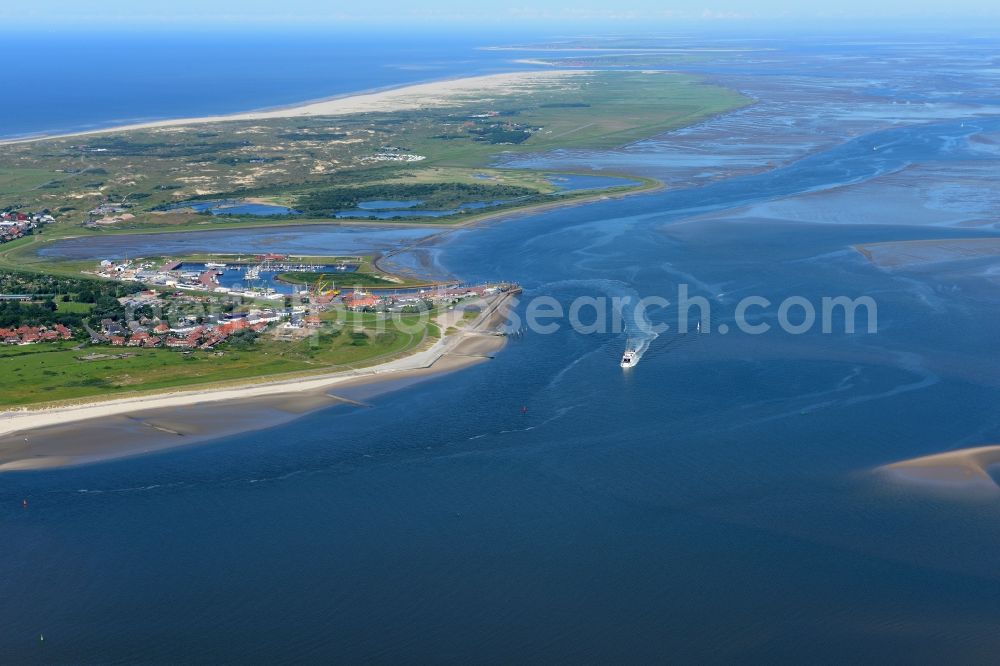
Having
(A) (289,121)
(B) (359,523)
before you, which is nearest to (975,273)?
(B) (359,523)

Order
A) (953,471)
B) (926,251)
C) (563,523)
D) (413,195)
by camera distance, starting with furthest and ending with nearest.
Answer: (413,195) < (926,251) < (953,471) < (563,523)

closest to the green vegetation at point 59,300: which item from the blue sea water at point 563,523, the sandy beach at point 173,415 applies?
the sandy beach at point 173,415

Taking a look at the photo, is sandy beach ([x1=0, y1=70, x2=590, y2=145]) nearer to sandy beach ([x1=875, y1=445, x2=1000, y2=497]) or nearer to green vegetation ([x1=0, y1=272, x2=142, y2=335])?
green vegetation ([x1=0, y1=272, x2=142, y2=335])

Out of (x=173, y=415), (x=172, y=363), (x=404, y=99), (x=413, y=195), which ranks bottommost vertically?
(x=173, y=415)

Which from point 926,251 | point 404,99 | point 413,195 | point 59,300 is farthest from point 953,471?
point 404,99

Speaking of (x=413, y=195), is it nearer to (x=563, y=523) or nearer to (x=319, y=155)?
(x=319, y=155)

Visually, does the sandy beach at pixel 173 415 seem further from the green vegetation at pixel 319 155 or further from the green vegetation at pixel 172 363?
the green vegetation at pixel 319 155
